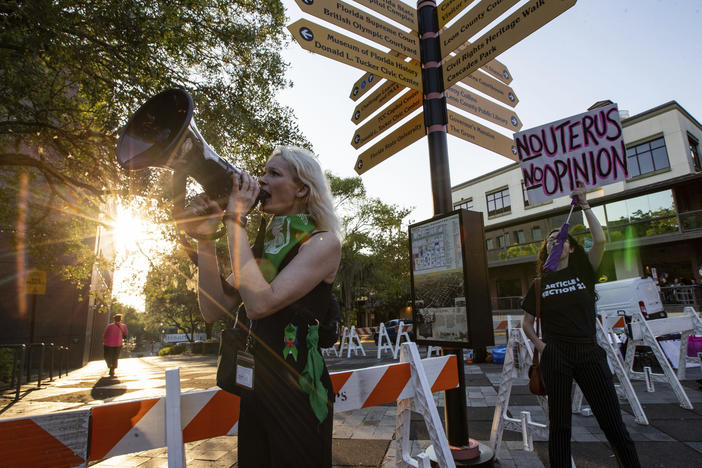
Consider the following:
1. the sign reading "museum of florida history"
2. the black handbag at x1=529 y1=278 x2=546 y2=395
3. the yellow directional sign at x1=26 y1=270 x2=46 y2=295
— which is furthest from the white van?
the yellow directional sign at x1=26 y1=270 x2=46 y2=295

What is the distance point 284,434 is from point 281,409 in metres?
0.08

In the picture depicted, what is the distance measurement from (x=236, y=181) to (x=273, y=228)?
25 cm

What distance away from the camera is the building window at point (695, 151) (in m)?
22.0

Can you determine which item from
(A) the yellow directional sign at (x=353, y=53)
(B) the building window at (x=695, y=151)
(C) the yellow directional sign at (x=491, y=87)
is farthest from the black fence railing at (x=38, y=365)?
(B) the building window at (x=695, y=151)

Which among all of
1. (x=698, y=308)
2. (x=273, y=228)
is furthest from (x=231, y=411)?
(x=698, y=308)

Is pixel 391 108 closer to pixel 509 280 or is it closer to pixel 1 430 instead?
pixel 1 430

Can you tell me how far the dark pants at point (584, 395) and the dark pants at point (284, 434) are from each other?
75.6 inches

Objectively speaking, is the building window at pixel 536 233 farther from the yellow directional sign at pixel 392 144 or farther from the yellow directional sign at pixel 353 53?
the yellow directional sign at pixel 353 53

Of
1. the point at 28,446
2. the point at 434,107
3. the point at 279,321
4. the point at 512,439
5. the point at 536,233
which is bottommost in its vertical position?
the point at 512,439

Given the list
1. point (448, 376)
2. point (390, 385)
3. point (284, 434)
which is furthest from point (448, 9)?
point (284, 434)

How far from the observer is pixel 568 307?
8.81 feet

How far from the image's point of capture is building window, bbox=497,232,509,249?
97.2 ft

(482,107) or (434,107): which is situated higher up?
(482,107)

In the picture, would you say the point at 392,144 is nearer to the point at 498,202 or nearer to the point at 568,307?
the point at 568,307
